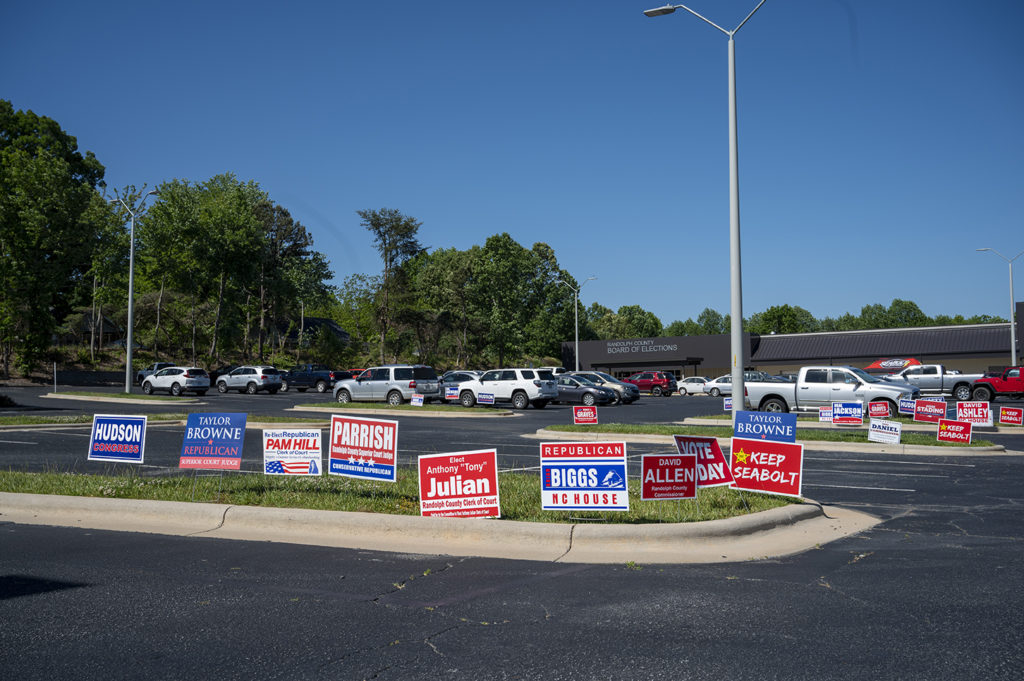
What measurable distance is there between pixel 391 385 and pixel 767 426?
80.5ft

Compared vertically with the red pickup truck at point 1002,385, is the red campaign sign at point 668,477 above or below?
below

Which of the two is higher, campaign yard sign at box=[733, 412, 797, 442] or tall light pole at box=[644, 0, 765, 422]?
tall light pole at box=[644, 0, 765, 422]

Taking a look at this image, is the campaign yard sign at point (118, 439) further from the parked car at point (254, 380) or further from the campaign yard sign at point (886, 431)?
the parked car at point (254, 380)

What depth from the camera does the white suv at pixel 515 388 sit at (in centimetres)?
3303

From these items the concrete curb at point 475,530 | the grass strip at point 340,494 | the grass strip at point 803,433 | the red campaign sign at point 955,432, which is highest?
the red campaign sign at point 955,432

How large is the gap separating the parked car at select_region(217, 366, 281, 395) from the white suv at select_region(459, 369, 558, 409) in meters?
17.2

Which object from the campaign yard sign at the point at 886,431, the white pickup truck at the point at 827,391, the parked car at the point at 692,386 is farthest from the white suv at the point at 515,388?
the parked car at the point at 692,386

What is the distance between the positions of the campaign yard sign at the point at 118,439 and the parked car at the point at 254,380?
118 ft

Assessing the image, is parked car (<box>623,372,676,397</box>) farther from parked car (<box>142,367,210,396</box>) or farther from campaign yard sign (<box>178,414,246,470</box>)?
campaign yard sign (<box>178,414,246,470</box>)

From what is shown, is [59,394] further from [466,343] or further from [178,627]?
[466,343]

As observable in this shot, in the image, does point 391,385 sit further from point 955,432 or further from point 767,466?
point 767,466

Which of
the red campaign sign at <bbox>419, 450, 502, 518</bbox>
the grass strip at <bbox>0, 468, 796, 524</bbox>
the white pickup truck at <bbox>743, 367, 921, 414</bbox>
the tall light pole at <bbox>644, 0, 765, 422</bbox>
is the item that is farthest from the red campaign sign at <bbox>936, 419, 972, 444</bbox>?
the red campaign sign at <bbox>419, 450, 502, 518</bbox>

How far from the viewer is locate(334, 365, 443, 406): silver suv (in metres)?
33.6

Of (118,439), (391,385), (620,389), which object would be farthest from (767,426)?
(620,389)
